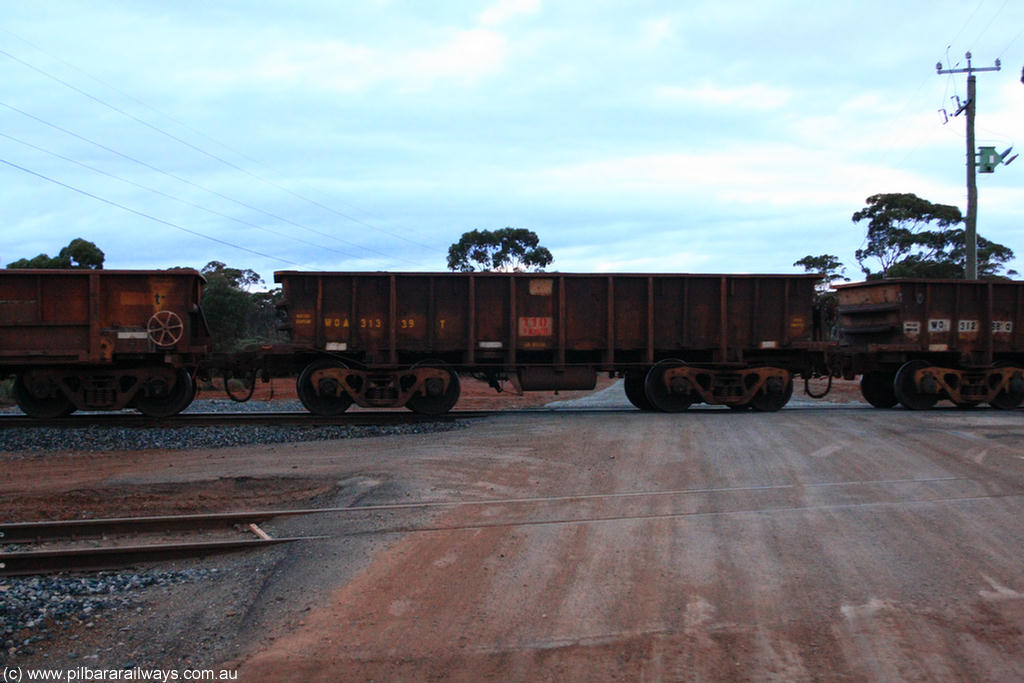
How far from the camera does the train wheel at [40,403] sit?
13.8m

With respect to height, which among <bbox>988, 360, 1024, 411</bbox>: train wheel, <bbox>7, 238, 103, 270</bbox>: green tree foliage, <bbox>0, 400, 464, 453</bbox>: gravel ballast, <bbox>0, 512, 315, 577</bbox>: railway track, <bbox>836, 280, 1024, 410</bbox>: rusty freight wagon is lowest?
<bbox>0, 512, 315, 577</bbox>: railway track

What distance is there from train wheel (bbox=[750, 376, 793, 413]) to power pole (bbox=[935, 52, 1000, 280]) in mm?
13501

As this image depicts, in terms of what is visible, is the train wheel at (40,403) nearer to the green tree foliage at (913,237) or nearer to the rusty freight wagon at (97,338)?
the rusty freight wagon at (97,338)

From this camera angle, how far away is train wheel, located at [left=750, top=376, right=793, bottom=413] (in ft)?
50.4

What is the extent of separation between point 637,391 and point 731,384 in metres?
2.13

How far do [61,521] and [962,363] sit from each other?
16688 mm

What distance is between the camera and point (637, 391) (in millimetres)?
16625

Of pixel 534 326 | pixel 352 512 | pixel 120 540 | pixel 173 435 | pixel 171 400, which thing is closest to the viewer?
pixel 120 540

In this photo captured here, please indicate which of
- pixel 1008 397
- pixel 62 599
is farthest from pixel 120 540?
pixel 1008 397

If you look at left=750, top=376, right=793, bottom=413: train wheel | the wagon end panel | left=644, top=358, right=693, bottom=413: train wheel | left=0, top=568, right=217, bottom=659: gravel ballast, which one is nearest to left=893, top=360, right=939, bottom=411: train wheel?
left=750, top=376, right=793, bottom=413: train wheel

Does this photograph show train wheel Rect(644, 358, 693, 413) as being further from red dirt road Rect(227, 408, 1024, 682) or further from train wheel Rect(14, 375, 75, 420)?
train wheel Rect(14, 375, 75, 420)

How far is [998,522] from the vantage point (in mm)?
6535

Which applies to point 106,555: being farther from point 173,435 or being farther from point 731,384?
point 731,384

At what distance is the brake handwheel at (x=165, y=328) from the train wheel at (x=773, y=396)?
11.3 meters
